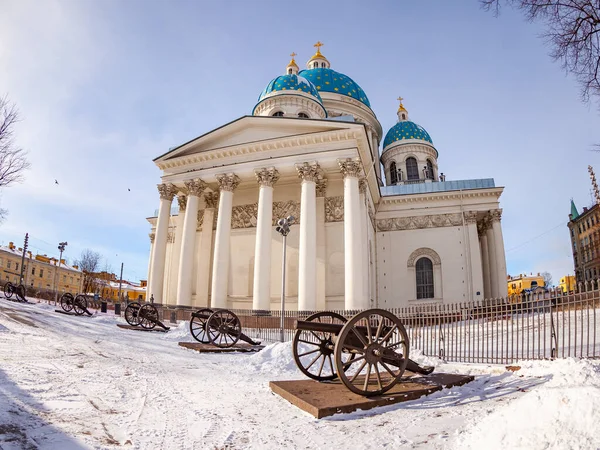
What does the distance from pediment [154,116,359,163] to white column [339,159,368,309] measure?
2.41 meters

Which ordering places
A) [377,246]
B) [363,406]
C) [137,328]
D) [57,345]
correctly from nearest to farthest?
1. [363,406]
2. [57,345]
3. [137,328]
4. [377,246]

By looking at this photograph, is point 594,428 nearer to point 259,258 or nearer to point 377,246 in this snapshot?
point 259,258

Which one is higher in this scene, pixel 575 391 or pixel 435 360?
pixel 575 391

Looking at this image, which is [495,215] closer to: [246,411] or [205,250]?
[205,250]

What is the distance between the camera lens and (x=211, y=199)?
24359 millimetres

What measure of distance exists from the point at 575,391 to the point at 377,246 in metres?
23.6

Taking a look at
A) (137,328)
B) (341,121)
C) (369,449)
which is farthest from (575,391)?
(341,121)

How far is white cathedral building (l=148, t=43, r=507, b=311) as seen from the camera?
19.2 metres

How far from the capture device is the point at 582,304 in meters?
6.98

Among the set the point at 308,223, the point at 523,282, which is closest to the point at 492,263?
the point at 308,223

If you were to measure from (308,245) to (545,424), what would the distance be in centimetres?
1564

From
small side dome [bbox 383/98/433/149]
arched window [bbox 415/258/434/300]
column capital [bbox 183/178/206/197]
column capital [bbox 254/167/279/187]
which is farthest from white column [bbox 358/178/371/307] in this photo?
small side dome [bbox 383/98/433/149]

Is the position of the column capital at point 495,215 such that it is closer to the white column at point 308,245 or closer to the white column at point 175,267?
the white column at point 308,245

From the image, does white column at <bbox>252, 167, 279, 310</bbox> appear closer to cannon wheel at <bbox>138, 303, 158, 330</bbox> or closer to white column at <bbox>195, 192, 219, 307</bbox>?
white column at <bbox>195, 192, 219, 307</bbox>
